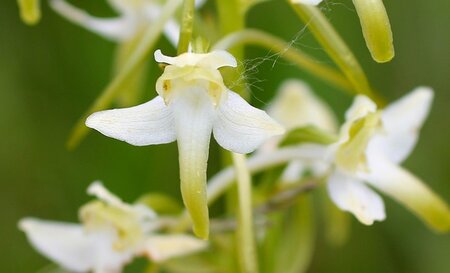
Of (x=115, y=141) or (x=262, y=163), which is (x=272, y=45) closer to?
(x=262, y=163)

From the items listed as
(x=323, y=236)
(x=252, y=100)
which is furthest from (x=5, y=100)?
(x=323, y=236)

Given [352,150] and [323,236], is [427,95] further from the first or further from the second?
[323,236]

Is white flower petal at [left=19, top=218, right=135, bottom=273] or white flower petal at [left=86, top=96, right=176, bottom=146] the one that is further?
white flower petal at [left=19, top=218, right=135, bottom=273]

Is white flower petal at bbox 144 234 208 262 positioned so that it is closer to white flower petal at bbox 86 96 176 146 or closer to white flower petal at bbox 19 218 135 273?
white flower petal at bbox 19 218 135 273

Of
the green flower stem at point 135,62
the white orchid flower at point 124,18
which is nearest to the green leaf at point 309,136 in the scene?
the green flower stem at point 135,62

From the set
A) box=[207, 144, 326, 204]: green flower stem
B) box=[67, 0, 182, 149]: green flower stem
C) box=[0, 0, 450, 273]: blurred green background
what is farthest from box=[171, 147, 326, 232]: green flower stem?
box=[0, 0, 450, 273]: blurred green background

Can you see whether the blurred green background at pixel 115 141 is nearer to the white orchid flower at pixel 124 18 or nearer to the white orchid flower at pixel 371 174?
the white orchid flower at pixel 124 18
